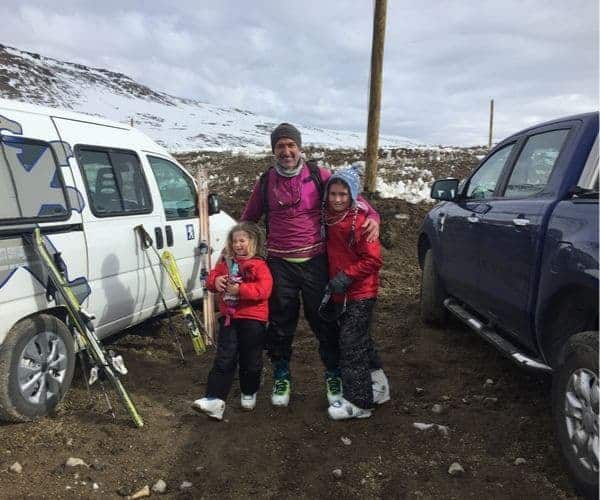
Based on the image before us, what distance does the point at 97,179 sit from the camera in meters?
4.11

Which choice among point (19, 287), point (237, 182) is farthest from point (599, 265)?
point (237, 182)

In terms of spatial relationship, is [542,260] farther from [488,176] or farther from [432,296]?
[432,296]

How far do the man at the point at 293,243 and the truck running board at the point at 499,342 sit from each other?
3.32 feet

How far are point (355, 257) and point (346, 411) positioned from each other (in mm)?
986

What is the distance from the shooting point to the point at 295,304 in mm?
3715

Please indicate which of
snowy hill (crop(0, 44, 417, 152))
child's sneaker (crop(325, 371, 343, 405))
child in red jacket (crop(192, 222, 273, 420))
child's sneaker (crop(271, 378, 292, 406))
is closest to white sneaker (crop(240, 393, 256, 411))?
child in red jacket (crop(192, 222, 273, 420))

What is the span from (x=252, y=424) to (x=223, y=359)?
0.45 meters

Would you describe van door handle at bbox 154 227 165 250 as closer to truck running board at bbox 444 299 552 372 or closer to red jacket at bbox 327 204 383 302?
red jacket at bbox 327 204 383 302

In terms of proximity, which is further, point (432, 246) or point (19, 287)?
point (432, 246)

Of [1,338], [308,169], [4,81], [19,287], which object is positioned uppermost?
[4,81]

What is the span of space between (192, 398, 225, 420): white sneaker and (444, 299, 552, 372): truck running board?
1.79 m

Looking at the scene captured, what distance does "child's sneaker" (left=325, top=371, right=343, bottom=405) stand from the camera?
11.9 ft

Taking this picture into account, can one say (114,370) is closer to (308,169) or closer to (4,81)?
(308,169)

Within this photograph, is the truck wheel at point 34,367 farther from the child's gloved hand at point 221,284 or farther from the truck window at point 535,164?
the truck window at point 535,164
